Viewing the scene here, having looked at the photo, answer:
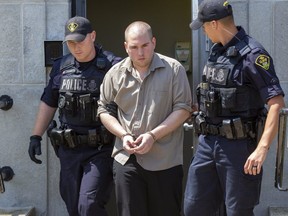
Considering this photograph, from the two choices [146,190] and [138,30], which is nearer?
[138,30]

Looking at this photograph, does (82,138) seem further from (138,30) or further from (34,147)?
(138,30)

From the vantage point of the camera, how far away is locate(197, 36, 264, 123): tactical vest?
3.33 metres

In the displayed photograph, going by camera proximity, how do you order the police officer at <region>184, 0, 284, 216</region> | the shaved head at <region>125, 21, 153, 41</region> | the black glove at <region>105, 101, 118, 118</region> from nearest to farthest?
1. the police officer at <region>184, 0, 284, 216</region>
2. the shaved head at <region>125, 21, 153, 41</region>
3. the black glove at <region>105, 101, 118, 118</region>

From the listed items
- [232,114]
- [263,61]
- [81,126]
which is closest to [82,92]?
[81,126]

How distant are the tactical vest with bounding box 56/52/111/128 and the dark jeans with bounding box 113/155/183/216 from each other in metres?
0.47

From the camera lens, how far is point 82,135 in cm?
388

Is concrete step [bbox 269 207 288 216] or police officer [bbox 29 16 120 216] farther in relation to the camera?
concrete step [bbox 269 207 288 216]

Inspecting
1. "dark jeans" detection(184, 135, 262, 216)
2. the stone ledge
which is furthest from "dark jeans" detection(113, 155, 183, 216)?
the stone ledge

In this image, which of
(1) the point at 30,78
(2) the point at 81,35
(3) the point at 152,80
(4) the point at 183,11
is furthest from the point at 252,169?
(4) the point at 183,11

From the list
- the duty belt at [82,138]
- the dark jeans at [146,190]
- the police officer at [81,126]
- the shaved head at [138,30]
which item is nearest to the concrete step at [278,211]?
the dark jeans at [146,190]

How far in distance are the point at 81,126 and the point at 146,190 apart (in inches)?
27.1

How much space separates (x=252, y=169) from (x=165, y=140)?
0.64 meters

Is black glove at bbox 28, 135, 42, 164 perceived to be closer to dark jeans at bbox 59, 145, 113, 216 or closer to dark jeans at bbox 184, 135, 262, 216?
dark jeans at bbox 59, 145, 113, 216

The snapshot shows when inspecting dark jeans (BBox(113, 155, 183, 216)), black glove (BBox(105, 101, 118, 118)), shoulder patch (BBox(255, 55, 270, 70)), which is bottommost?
dark jeans (BBox(113, 155, 183, 216))
